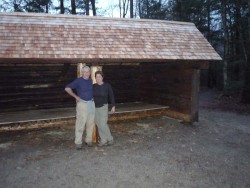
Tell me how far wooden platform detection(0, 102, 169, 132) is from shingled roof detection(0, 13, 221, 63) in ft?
7.95

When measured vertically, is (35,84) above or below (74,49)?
below

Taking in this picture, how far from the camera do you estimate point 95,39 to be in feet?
28.8

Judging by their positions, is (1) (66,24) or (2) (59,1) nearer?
(1) (66,24)

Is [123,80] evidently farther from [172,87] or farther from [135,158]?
[135,158]

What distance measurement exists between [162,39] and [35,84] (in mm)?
5477

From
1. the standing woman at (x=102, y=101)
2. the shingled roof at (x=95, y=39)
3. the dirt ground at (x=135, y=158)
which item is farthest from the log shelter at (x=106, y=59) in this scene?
the dirt ground at (x=135, y=158)

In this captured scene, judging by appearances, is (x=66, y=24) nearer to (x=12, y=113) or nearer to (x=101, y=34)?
(x=101, y=34)

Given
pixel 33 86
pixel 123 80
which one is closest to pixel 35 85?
pixel 33 86

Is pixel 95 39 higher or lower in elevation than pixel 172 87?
higher

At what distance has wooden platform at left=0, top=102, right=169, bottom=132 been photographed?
8.87 meters

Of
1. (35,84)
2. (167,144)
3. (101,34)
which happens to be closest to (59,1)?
(35,84)

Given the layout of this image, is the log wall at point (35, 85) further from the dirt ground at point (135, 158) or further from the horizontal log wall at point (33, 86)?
the dirt ground at point (135, 158)

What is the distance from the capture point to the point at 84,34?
29.1ft

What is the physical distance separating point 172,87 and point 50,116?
491cm
